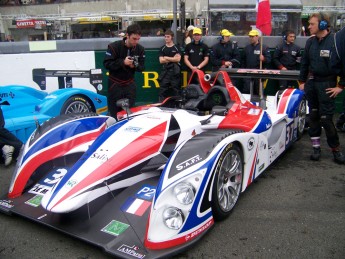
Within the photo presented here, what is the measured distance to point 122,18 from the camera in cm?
2484

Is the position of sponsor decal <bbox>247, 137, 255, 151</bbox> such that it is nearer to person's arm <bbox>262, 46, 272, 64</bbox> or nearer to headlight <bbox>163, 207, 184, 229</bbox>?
headlight <bbox>163, 207, 184, 229</bbox>

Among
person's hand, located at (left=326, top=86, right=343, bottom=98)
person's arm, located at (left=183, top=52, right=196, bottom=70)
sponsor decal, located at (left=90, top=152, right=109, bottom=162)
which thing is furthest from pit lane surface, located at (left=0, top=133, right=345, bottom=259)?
person's arm, located at (left=183, top=52, right=196, bottom=70)

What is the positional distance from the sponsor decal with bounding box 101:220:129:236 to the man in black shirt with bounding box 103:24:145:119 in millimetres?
2638

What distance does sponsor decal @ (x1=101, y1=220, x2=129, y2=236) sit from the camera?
2.84 metres

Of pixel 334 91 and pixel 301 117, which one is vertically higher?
pixel 334 91

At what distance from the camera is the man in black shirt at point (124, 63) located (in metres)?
5.07

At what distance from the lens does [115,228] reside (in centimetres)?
288

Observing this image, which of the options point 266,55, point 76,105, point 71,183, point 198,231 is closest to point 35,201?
point 71,183

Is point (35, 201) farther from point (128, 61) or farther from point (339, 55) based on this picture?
point (339, 55)

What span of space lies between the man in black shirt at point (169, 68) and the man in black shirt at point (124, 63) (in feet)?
6.28

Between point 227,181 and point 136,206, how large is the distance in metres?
0.85

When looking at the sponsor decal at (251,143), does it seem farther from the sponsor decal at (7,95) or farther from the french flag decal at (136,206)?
the sponsor decal at (7,95)

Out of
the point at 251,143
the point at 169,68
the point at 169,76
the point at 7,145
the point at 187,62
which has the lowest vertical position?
the point at 7,145

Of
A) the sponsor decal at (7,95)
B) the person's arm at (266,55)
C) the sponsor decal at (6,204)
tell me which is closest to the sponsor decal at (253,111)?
the sponsor decal at (6,204)
